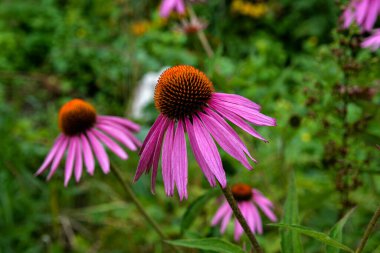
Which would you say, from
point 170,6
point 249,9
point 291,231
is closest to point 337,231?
point 291,231

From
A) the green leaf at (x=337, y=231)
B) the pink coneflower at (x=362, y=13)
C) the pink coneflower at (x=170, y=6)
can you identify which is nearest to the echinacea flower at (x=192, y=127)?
the green leaf at (x=337, y=231)

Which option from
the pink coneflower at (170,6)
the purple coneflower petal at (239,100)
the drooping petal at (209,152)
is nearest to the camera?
the drooping petal at (209,152)

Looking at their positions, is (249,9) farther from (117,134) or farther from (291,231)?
(291,231)

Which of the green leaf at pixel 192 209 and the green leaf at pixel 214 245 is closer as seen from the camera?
the green leaf at pixel 214 245

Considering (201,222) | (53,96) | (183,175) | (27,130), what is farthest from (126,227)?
(53,96)

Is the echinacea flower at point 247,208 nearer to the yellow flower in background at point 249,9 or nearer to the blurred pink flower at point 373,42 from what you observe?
the blurred pink flower at point 373,42

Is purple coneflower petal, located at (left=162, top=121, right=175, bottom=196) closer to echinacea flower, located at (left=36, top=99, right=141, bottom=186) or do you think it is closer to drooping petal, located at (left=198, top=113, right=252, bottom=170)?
drooping petal, located at (left=198, top=113, right=252, bottom=170)

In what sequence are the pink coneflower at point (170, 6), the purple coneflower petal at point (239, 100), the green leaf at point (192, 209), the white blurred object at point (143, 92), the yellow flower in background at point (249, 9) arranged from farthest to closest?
1. the yellow flower in background at point (249, 9)
2. the white blurred object at point (143, 92)
3. the pink coneflower at point (170, 6)
4. the green leaf at point (192, 209)
5. the purple coneflower petal at point (239, 100)
